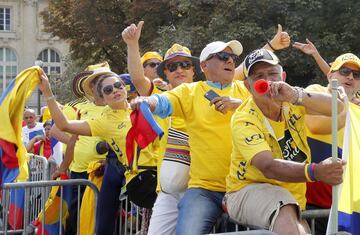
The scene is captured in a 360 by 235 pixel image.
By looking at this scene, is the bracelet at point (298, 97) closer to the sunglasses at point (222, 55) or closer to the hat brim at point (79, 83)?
the sunglasses at point (222, 55)

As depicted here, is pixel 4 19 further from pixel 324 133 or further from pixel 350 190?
pixel 350 190

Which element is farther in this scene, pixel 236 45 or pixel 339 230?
pixel 236 45

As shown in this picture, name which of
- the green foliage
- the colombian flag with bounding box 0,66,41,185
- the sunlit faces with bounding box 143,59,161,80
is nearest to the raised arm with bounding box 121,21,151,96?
the colombian flag with bounding box 0,66,41,185

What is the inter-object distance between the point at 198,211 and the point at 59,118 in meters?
1.92

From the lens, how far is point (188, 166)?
4.71m

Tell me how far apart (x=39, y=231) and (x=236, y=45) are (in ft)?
10.3

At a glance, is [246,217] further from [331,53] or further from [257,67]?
[331,53]

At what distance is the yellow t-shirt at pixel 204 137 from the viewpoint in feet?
14.2

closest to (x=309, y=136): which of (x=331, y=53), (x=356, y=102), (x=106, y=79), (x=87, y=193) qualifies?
(x=356, y=102)

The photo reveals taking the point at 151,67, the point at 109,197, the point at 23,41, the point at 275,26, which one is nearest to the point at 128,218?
the point at 109,197

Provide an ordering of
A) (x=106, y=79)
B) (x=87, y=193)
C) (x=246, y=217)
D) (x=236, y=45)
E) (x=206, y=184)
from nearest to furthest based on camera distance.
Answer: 1. (x=246, y=217)
2. (x=206, y=184)
3. (x=236, y=45)
4. (x=106, y=79)
5. (x=87, y=193)

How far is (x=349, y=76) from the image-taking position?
195 inches

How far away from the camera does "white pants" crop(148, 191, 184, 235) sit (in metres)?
4.68

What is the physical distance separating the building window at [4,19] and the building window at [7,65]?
2.11 metres
